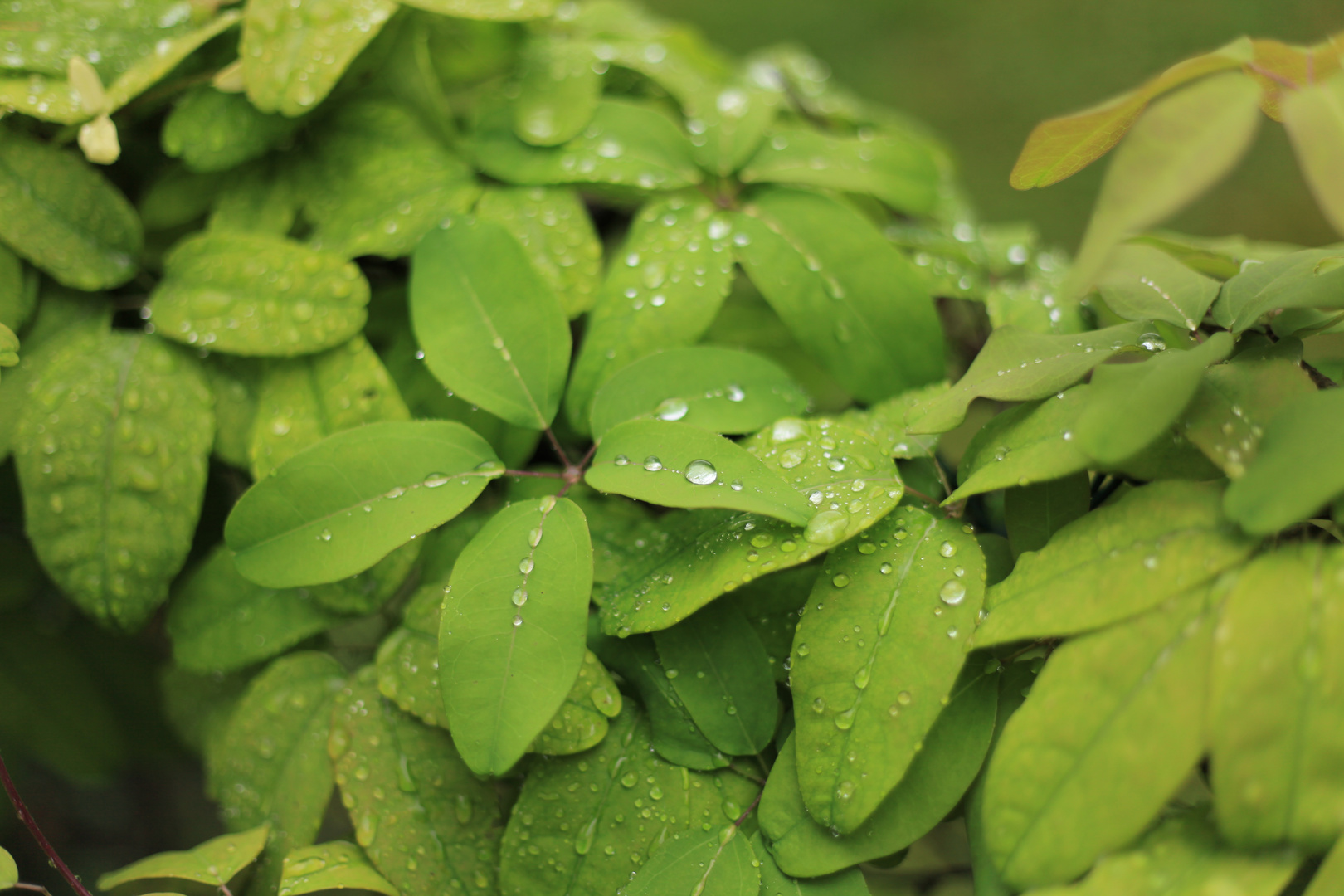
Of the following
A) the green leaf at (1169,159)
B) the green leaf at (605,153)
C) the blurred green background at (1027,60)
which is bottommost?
the blurred green background at (1027,60)

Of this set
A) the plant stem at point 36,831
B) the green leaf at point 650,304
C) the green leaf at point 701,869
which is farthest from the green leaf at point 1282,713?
the plant stem at point 36,831

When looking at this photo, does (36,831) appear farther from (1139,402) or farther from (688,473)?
(1139,402)

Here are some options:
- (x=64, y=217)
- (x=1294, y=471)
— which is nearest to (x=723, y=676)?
(x=1294, y=471)

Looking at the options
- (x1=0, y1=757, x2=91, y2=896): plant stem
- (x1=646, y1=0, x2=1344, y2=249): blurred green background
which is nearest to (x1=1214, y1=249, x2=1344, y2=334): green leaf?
(x1=0, y1=757, x2=91, y2=896): plant stem

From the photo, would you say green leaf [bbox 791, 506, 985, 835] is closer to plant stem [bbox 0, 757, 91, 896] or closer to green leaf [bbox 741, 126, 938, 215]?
green leaf [bbox 741, 126, 938, 215]

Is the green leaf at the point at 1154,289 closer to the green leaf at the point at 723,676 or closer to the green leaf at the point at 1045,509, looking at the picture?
the green leaf at the point at 1045,509

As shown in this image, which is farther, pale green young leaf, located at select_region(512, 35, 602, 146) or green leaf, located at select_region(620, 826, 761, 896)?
pale green young leaf, located at select_region(512, 35, 602, 146)
